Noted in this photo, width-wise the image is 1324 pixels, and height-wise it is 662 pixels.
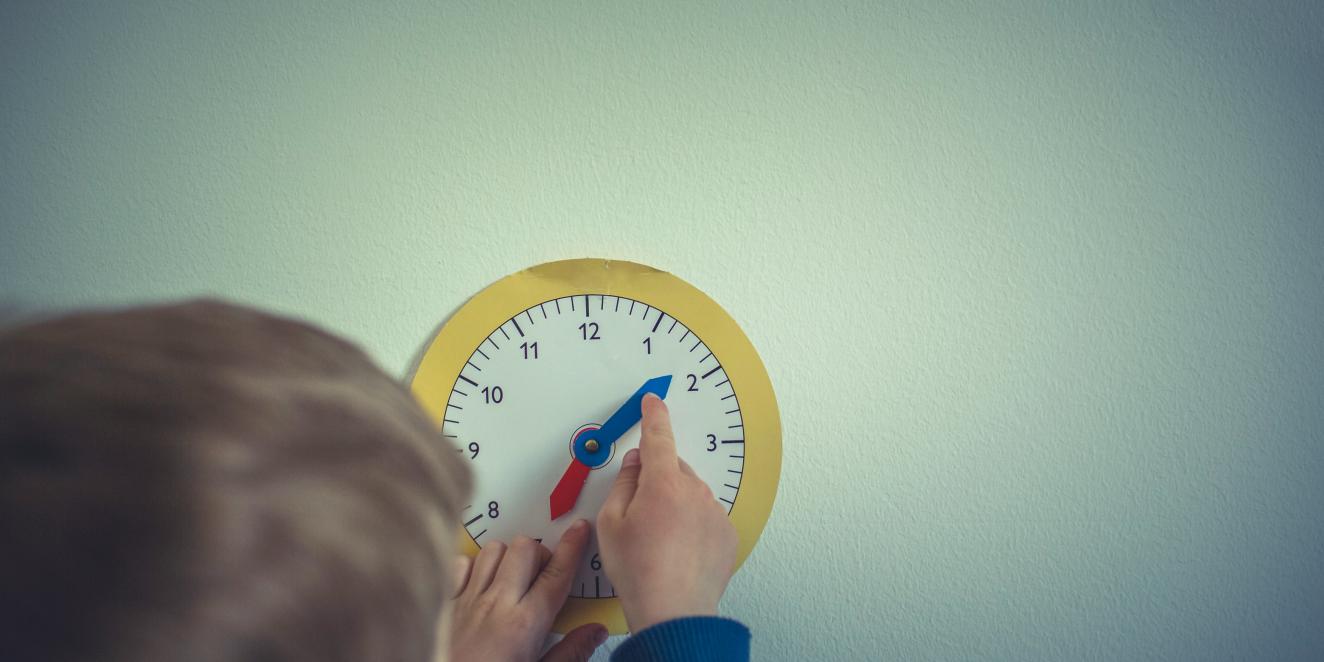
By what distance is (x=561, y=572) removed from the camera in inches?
21.6

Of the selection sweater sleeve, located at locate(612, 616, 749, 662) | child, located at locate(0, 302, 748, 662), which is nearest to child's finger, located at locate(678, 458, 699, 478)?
sweater sleeve, located at locate(612, 616, 749, 662)

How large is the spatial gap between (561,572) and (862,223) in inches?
14.6

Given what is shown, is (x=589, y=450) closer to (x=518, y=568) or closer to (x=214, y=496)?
(x=518, y=568)

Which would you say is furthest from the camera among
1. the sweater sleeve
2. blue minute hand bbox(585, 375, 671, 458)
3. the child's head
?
blue minute hand bbox(585, 375, 671, 458)

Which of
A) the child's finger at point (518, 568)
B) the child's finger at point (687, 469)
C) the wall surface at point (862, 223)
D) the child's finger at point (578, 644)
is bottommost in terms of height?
the child's finger at point (578, 644)

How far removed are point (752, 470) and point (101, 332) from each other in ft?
1.42

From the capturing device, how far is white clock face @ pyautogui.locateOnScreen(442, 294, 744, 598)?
22.0 inches

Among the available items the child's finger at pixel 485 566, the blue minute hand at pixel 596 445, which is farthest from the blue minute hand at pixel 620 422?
the child's finger at pixel 485 566

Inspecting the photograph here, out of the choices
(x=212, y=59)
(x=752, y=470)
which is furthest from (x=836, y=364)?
(x=212, y=59)

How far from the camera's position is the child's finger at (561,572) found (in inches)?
21.4

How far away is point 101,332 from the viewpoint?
0.87 feet

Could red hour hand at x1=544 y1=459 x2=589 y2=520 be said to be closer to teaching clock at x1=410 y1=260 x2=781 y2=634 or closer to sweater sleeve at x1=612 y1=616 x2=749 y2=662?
teaching clock at x1=410 y1=260 x2=781 y2=634

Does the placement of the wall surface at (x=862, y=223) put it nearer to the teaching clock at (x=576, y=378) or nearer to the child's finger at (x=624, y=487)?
the teaching clock at (x=576, y=378)

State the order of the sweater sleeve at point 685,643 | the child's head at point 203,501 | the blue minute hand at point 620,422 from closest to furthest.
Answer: the child's head at point 203,501 → the sweater sleeve at point 685,643 → the blue minute hand at point 620,422
